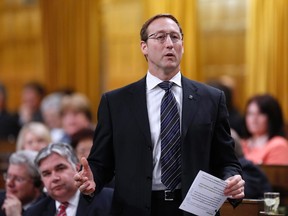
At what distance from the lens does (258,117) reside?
286 inches

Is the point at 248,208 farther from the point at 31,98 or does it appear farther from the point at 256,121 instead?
the point at 31,98

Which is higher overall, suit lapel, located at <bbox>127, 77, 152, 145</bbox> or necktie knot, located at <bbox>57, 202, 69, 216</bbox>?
suit lapel, located at <bbox>127, 77, 152, 145</bbox>

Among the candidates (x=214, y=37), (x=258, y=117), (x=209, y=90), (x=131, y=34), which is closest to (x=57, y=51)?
(x=131, y=34)

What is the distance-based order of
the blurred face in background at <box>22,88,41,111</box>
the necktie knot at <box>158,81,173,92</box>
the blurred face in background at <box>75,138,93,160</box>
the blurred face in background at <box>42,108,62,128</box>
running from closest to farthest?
the necktie knot at <box>158,81,173,92</box> < the blurred face in background at <box>75,138,93,160</box> < the blurred face in background at <box>42,108,62,128</box> < the blurred face in background at <box>22,88,41,111</box>

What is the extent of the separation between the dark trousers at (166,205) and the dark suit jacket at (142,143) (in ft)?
0.14

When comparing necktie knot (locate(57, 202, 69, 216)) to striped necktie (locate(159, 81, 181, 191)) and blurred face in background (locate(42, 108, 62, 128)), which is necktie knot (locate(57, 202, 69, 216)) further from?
blurred face in background (locate(42, 108, 62, 128))

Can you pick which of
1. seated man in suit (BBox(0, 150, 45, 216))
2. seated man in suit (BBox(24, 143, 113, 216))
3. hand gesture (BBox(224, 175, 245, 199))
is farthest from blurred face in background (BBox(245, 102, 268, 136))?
hand gesture (BBox(224, 175, 245, 199))

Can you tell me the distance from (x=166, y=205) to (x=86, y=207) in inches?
49.3

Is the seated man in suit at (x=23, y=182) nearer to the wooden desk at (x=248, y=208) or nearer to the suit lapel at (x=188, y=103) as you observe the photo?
the wooden desk at (x=248, y=208)

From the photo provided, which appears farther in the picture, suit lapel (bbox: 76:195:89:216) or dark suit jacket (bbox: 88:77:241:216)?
suit lapel (bbox: 76:195:89:216)

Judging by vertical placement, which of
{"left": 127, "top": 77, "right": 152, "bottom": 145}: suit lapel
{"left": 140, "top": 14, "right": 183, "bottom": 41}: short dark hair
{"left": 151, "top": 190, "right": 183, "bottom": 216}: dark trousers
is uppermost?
{"left": 140, "top": 14, "right": 183, "bottom": 41}: short dark hair

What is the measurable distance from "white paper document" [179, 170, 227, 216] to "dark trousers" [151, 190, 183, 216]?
8 cm

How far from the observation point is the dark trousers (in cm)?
352

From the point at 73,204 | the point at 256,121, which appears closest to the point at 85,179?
the point at 73,204
